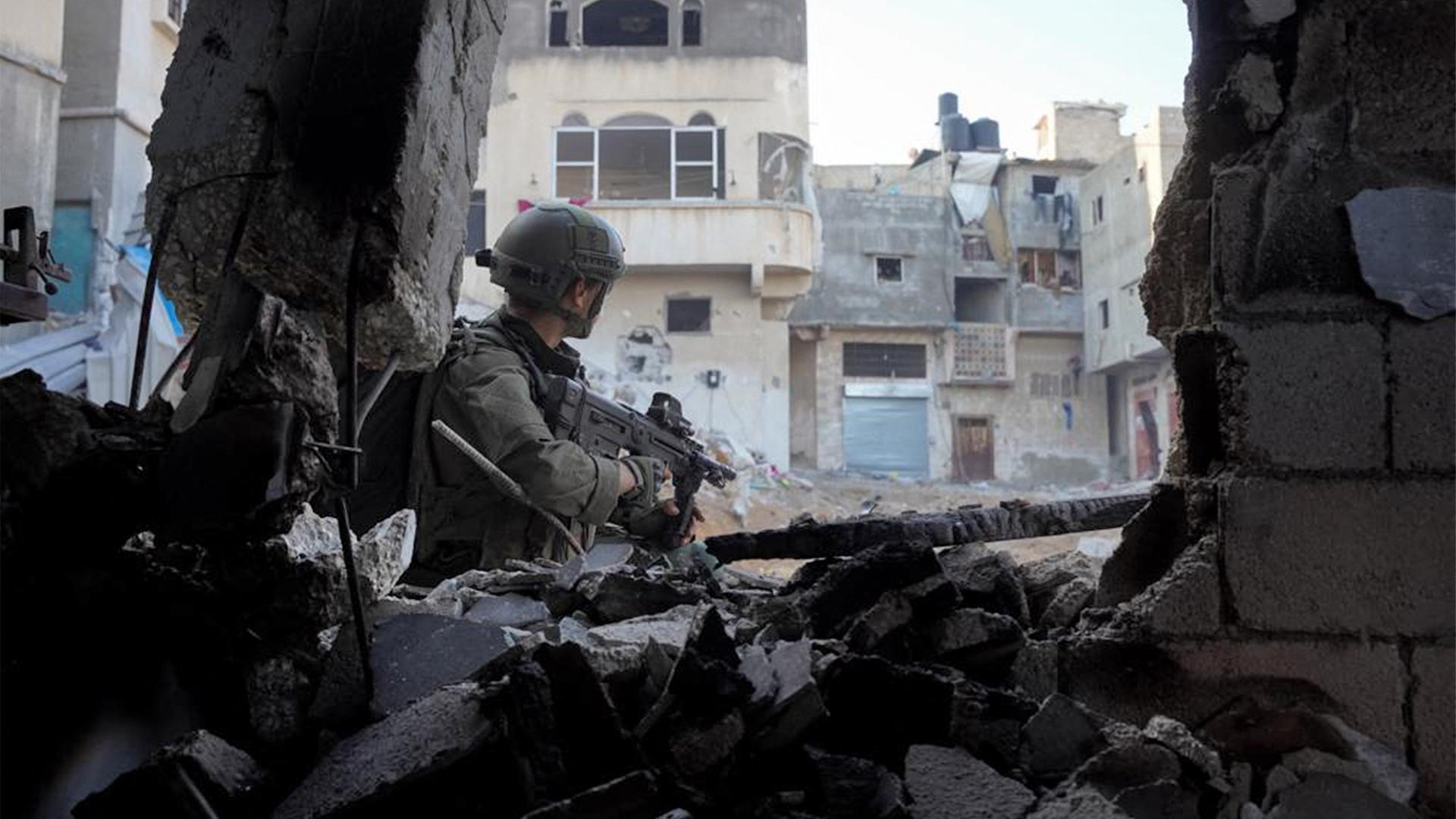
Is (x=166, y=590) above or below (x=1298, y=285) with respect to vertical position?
below

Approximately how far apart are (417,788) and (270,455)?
54 cm

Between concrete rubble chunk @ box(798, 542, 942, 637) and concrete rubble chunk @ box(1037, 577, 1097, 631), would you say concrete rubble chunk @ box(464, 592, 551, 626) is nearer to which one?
concrete rubble chunk @ box(798, 542, 942, 637)

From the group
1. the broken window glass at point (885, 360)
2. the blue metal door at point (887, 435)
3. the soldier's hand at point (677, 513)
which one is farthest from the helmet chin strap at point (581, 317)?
the broken window glass at point (885, 360)

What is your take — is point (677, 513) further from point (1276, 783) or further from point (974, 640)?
point (1276, 783)

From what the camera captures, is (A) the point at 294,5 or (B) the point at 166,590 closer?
(B) the point at 166,590

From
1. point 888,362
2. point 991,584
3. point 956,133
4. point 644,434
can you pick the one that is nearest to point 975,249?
point 888,362

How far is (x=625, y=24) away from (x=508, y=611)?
20359mm

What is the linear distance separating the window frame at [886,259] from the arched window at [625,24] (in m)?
7.75

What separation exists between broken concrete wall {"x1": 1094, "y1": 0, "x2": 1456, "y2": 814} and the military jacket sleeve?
2.33m

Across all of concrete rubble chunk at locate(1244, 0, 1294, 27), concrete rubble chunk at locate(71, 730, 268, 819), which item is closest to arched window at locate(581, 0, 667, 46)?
concrete rubble chunk at locate(1244, 0, 1294, 27)

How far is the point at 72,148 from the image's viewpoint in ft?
38.2

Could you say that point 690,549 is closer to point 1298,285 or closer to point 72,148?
point 1298,285

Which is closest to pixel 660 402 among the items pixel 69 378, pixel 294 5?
pixel 294 5

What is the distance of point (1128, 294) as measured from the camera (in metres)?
25.0
